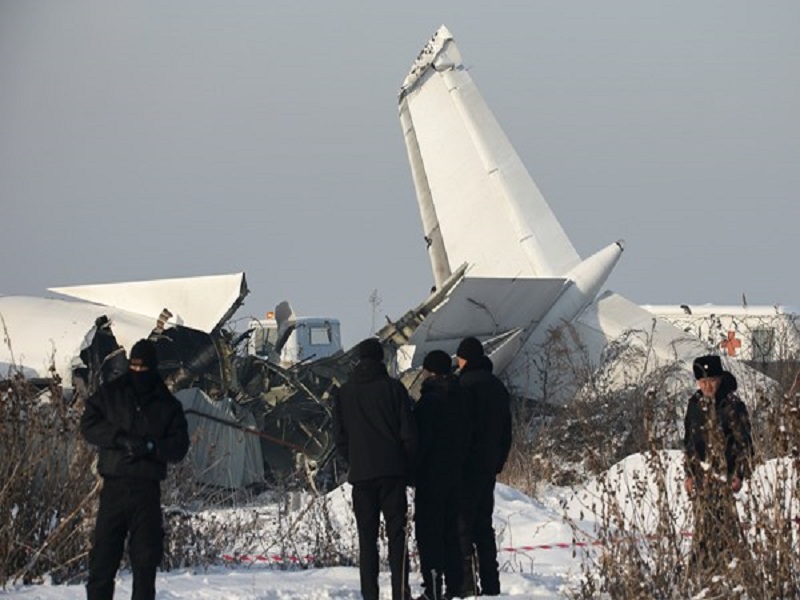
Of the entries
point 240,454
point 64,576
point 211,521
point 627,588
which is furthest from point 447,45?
point 627,588

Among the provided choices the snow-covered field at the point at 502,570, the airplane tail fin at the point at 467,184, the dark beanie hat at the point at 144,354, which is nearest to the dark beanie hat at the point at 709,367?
the snow-covered field at the point at 502,570

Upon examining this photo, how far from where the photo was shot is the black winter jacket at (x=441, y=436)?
472 inches

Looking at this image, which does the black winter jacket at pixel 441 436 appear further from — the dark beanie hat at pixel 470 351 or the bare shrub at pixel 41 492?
the bare shrub at pixel 41 492

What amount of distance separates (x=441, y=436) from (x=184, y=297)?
1344 centimetres

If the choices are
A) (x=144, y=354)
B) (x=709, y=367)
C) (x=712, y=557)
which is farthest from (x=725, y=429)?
(x=144, y=354)

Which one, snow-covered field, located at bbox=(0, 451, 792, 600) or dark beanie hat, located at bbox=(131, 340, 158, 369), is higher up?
dark beanie hat, located at bbox=(131, 340, 158, 369)

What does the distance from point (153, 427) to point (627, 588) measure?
284 cm

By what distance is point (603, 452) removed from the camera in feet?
82.6

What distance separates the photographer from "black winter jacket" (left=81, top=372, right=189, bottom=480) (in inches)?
393

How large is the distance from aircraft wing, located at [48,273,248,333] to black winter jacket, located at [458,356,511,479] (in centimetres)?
1179

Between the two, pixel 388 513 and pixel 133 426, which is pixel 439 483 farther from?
pixel 133 426

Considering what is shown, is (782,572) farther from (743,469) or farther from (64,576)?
(64,576)

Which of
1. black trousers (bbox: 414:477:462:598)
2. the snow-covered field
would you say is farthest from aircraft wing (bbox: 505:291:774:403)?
black trousers (bbox: 414:477:462:598)

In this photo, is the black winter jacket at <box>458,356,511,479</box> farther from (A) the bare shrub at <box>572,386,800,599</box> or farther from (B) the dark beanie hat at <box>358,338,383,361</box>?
(A) the bare shrub at <box>572,386,800,599</box>
